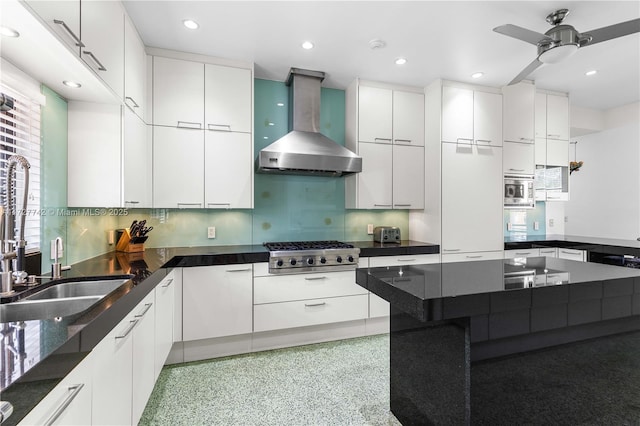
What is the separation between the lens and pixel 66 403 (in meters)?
0.83

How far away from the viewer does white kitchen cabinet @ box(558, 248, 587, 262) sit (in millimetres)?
3369

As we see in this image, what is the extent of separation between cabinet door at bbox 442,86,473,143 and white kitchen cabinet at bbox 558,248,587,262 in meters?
1.71

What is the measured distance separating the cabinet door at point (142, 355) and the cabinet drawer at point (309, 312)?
0.95m

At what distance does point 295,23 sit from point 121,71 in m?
1.27

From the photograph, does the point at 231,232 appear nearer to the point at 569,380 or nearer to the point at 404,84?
the point at 404,84

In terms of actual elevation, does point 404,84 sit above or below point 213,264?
above

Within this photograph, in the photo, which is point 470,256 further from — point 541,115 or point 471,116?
point 541,115

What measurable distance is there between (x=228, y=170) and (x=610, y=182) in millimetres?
5460

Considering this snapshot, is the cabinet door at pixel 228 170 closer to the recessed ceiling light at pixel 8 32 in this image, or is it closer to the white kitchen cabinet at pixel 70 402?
the recessed ceiling light at pixel 8 32

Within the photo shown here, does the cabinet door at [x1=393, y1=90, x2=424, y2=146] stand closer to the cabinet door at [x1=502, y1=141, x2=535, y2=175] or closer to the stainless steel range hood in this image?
the stainless steel range hood

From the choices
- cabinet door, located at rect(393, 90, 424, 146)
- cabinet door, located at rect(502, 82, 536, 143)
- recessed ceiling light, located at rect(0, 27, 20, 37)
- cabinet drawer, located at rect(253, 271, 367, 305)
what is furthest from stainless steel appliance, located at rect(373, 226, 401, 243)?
recessed ceiling light, located at rect(0, 27, 20, 37)

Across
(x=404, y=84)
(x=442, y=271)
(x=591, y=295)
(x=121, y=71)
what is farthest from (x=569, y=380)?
(x=121, y=71)

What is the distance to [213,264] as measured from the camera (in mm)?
2461

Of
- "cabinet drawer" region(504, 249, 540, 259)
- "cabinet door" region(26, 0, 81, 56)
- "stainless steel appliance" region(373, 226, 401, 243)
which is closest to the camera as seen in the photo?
"cabinet door" region(26, 0, 81, 56)
